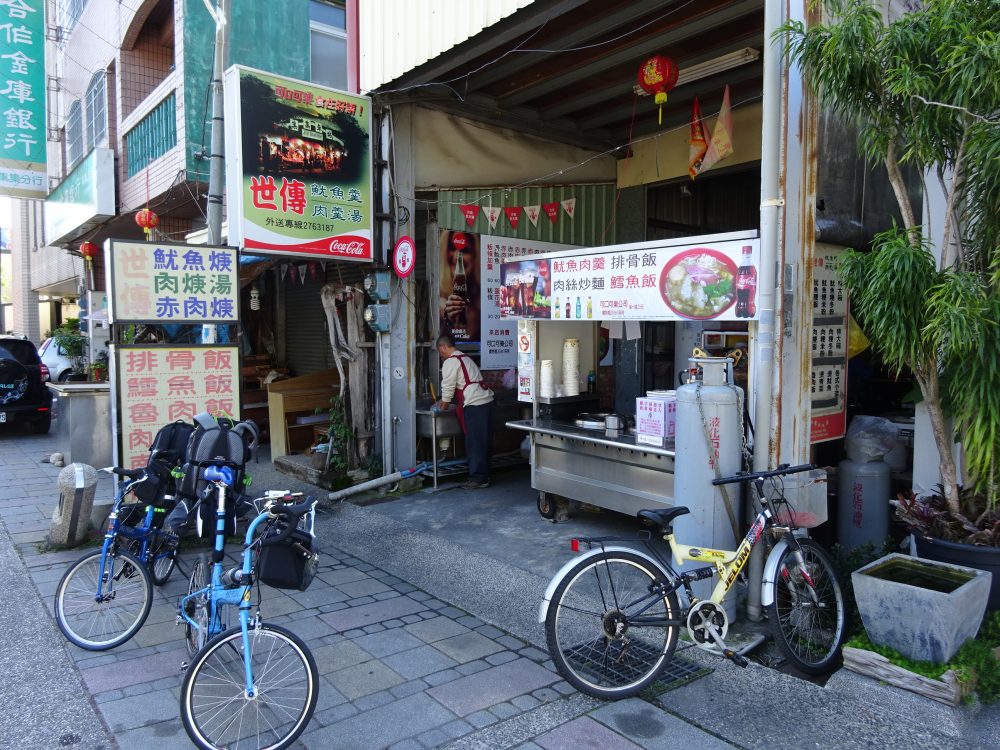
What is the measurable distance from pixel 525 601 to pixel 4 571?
4482mm

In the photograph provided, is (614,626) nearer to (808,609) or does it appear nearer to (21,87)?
(808,609)

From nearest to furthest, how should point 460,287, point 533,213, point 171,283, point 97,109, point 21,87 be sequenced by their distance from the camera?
point 171,283 → point 460,287 → point 533,213 → point 21,87 → point 97,109

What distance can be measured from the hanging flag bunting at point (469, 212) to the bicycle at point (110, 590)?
5.35m

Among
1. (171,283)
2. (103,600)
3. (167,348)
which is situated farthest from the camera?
(167,348)

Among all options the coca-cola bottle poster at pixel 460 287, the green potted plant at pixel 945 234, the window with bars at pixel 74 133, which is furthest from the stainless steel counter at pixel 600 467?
the window with bars at pixel 74 133

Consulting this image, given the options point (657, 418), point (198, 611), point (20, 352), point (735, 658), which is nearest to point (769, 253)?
point (657, 418)

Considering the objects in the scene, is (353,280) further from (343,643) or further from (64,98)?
(64,98)

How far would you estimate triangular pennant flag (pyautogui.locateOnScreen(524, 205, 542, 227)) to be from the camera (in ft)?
31.6

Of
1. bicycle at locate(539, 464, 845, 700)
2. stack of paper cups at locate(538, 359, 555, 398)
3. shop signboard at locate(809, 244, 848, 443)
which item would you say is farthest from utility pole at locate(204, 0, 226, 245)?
shop signboard at locate(809, 244, 848, 443)

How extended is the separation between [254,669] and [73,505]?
411 cm

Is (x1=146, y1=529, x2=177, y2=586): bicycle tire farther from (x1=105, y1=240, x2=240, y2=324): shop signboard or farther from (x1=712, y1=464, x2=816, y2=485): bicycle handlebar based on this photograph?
(x1=712, y1=464, x2=816, y2=485): bicycle handlebar

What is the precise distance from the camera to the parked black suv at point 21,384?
1270cm

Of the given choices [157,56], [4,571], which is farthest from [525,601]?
[157,56]

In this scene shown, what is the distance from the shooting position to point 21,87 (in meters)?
15.0
